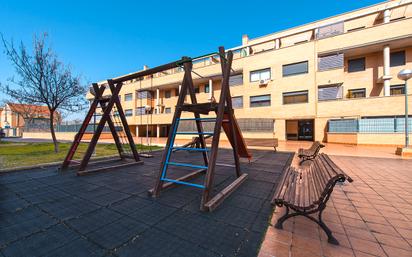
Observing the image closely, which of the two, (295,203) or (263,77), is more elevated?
(263,77)

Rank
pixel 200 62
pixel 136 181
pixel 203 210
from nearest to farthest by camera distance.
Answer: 1. pixel 203 210
2. pixel 136 181
3. pixel 200 62

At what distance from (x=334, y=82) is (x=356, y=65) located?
4.47 metres

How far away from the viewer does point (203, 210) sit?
282cm

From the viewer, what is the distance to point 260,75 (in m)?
20.6

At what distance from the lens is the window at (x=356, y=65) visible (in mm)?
17864

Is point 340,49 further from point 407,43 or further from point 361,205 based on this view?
point 361,205

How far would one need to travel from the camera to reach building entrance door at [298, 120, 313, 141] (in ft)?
64.7

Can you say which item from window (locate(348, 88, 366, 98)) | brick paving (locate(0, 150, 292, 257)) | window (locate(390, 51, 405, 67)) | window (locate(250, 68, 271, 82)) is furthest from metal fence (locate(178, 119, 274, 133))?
brick paving (locate(0, 150, 292, 257))

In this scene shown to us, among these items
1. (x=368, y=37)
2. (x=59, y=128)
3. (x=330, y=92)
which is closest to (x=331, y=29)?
(x=368, y=37)

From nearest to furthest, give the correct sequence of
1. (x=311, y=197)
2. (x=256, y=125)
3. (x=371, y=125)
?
(x=311, y=197) < (x=371, y=125) < (x=256, y=125)

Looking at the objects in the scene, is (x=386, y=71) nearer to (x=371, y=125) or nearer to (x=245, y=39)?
(x=371, y=125)

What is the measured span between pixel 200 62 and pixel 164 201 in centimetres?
2614

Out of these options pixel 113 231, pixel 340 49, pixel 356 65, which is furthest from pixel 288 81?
pixel 113 231

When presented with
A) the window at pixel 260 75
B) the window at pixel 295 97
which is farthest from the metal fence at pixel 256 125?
the window at pixel 260 75
